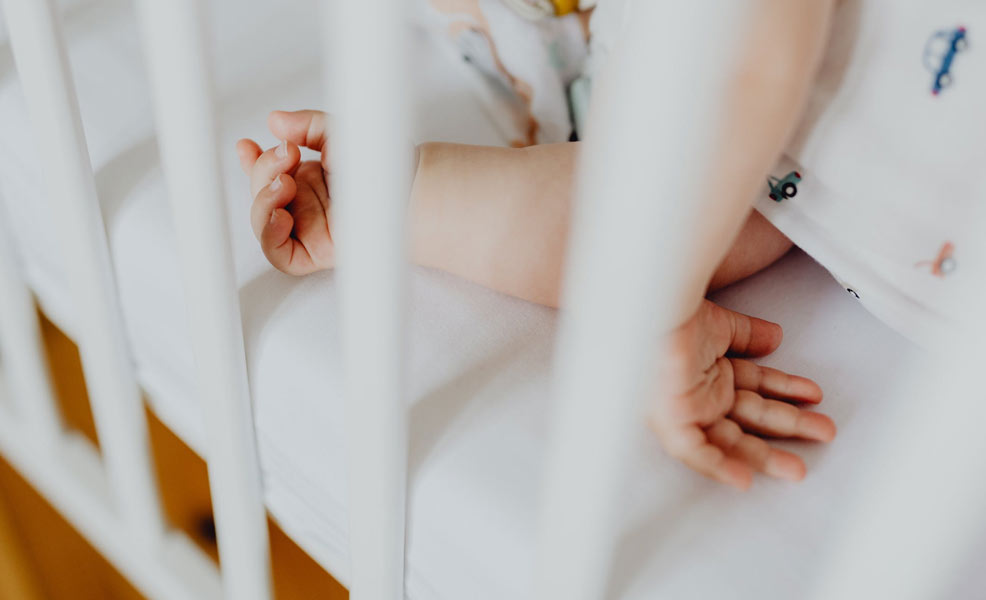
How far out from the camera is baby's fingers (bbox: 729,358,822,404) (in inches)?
17.0

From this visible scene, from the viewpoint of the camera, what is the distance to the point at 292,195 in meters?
0.48

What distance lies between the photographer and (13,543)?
89 centimetres

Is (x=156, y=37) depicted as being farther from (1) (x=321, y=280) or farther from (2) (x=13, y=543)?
(2) (x=13, y=543)

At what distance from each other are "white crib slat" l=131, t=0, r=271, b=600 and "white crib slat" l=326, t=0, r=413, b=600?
2.8 inches

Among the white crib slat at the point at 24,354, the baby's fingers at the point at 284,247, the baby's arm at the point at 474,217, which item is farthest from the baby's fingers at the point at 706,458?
the white crib slat at the point at 24,354

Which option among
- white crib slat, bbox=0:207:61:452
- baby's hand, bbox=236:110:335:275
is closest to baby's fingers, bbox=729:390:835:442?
baby's hand, bbox=236:110:335:275

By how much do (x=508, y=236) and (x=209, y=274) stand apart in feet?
0.50

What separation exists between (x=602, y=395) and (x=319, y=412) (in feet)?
0.71

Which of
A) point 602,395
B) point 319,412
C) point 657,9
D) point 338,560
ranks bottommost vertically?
point 338,560

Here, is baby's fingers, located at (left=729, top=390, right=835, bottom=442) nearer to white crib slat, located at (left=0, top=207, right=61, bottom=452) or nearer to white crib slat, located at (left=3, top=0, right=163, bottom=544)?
white crib slat, located at (left=3, top=0, right=163, bottom=544)

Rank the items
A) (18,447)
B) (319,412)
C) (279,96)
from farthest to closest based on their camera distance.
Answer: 1. (18,447)
2. (279,96)
3. (319,412)

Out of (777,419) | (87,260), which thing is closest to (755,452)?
(777,419)

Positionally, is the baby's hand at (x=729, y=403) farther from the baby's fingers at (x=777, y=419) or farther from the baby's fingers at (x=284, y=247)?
the baby's fingers at (x=284, y=247)

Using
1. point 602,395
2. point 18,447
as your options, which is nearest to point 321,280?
point 602,395
